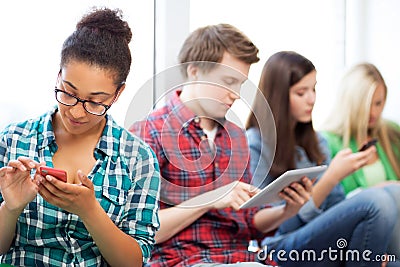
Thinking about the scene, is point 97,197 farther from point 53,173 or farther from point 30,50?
point 30,50

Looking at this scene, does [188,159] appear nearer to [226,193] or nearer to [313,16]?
[226,193]

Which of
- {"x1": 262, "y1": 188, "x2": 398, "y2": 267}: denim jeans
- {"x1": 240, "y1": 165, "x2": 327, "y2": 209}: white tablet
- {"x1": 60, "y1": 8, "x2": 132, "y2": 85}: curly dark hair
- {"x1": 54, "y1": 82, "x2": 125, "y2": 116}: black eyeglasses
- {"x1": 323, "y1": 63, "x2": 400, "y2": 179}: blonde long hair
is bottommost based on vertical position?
{"x1": 262, "y1": 188, "x2": 398, "y2": 267}: denim jeans

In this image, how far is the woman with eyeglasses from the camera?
1.31 metres

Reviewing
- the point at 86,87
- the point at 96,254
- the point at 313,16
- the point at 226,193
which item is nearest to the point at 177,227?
the point at 226,193

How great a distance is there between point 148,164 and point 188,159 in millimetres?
246

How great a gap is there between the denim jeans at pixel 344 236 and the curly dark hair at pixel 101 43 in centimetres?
78

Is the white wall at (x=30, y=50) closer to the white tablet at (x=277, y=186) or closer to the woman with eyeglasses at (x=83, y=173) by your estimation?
the woman with eyeglasses at (x=83, y=173)

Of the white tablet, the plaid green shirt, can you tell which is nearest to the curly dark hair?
the plaid green shirt

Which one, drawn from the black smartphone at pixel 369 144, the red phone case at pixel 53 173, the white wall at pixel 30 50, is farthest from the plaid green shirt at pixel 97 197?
the black smartphone at pixel 369 144

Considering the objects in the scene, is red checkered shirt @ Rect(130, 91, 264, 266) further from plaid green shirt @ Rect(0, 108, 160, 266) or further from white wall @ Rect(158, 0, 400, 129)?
white wall @ Rect(158, 0, 400, 129)

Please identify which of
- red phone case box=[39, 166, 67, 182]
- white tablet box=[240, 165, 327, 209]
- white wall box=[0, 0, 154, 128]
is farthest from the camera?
white wall box=[0, 0, 154, 128]

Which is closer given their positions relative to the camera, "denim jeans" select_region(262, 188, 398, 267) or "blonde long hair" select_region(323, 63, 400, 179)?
"denim jeans" select_region(262, 188, 398, 267)

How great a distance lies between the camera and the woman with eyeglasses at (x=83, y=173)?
1.31 m

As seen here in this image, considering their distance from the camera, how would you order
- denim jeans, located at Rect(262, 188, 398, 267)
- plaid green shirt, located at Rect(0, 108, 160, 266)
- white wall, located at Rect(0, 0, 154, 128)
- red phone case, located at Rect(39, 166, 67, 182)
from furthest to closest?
1. denim jeans, located at Rect(262, 188, 398, 267)
2. white wall, located at Rect(0, 0, 154, 128)
3. plaid green shirt, located at Rect(0, 108, 160, 266)
4. red phone case, located at Rect(39, 166, 67, 182)
